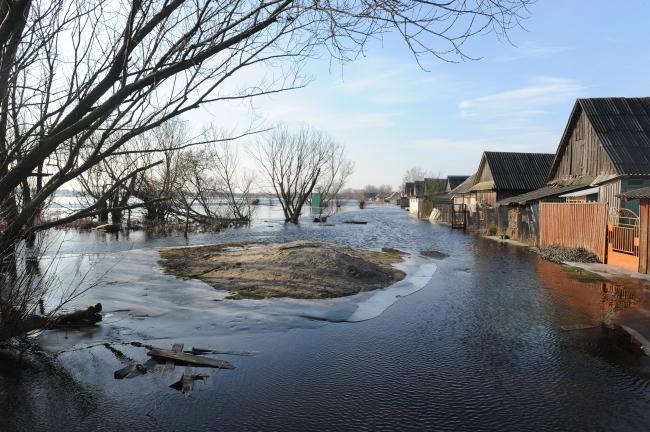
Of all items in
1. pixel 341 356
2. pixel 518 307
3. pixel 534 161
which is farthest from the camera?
pixel 534 161

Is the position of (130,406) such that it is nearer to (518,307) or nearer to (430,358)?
(430,358)

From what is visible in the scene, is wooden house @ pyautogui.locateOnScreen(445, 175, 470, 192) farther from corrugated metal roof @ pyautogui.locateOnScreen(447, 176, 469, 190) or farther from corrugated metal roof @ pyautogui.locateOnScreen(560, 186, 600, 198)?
corrugated metal roof @ pyautogui.locateOnScreen(560, 186, 600, 198)

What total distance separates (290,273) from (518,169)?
105 ft

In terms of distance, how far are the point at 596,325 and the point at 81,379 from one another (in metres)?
8.55

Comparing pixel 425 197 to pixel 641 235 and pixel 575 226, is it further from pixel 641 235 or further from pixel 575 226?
pixel 641 235

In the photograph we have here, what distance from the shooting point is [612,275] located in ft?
48.5

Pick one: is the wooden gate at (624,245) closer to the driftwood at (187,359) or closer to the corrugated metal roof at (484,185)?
the driftwood at (187,359)

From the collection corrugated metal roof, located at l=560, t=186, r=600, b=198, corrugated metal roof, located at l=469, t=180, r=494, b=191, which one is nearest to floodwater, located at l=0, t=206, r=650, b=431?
corrugated metal roof, located at l=560, t=186, r=600, b=198

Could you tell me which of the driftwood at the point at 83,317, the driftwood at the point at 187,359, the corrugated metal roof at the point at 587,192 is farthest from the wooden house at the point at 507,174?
the driftwood at the point at 187,359

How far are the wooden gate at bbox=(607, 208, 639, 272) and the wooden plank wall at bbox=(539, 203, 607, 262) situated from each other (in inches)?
13.0

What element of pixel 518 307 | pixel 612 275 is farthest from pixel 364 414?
pixel 612 275

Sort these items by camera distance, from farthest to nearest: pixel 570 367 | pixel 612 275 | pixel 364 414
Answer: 1. pixel 612 275
2. pixel 570 367
3. pixel 364 414

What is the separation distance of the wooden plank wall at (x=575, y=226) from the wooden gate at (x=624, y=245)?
1.08 feet

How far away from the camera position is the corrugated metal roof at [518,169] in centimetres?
3866
